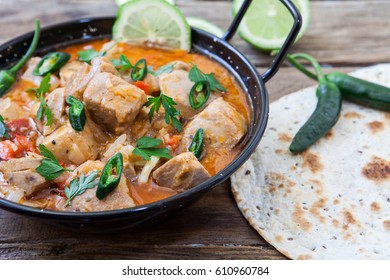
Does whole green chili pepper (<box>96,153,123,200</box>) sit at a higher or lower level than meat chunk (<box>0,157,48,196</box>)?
higher

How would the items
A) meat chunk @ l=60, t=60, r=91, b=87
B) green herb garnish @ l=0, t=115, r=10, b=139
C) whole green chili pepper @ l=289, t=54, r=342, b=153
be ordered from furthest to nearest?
whole green chili pepper @ l=289, t=54, r=342, b=153
meat chunk @ l=60, t=60, r=91, b=87
green herb garnish @ l=0, t=115, r=10, b=139

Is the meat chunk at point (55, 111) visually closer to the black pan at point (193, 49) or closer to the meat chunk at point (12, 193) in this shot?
the meat chunk at point (12, 193)

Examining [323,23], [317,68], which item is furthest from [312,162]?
[323,23]

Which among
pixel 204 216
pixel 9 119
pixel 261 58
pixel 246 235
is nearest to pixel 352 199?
pixel 246 235

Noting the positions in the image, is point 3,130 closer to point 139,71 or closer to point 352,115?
point 139,71

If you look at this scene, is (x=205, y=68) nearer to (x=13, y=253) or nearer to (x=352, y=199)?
(x=352, y=199)

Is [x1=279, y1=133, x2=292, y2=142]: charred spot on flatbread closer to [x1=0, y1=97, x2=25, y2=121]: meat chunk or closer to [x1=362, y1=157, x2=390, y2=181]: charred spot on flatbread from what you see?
[x1=362, y1=157, x2=390, y2=181]: charred spot on flatbread

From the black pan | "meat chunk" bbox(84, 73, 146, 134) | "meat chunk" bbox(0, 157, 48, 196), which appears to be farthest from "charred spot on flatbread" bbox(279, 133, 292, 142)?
"meat chunk" bbox(0, 157, 48, 196)
